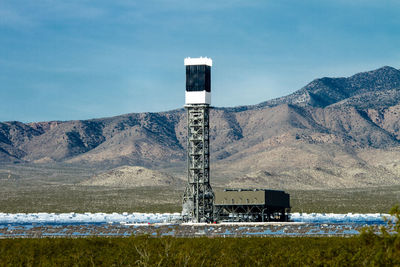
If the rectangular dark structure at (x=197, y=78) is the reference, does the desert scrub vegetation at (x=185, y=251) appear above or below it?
below

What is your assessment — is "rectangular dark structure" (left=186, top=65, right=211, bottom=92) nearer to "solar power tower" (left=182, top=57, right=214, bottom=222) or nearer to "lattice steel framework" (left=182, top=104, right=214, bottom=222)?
"solar power tower" (left=182, top=57, right=214, bottom=222)

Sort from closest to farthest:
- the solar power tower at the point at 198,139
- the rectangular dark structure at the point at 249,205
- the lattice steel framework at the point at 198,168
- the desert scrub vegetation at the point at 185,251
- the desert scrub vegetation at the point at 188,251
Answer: the desert scrub vegetation at the point at 188,251 < the desert scrub vegetation at the point at 185,251 < the rectangular dark structure at the point at 249,205 < the solar power tower at the point at 198,139 < the lattice steel framework at the point at 198,168

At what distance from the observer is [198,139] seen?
115625 mm

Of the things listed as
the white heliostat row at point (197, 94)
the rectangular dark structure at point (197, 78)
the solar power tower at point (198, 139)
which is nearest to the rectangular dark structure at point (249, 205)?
the solar power tower at point (198, 139)

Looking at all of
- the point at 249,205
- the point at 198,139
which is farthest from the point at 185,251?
the point at 198,139

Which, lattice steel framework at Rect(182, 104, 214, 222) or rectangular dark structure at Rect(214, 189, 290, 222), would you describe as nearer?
rectangular dark structure at Rect(214, 189, 290, 222)

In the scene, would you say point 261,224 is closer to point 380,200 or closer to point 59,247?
point 59,247

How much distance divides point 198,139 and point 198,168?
5000mm

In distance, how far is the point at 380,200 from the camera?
644ft

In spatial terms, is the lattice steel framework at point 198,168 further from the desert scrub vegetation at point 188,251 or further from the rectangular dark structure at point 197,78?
the desert scrub vegetation at point 188,251

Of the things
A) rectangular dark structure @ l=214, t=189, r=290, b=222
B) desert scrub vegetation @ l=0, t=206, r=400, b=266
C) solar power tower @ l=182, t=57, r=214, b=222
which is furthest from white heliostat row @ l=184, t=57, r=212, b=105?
desert scrub vegetation @ l=0, t=206, r=400, b=266

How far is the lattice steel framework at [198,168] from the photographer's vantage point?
115m

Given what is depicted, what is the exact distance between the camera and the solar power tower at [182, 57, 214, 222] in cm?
11431

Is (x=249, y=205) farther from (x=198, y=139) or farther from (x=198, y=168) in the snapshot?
(x=198, y=139)
